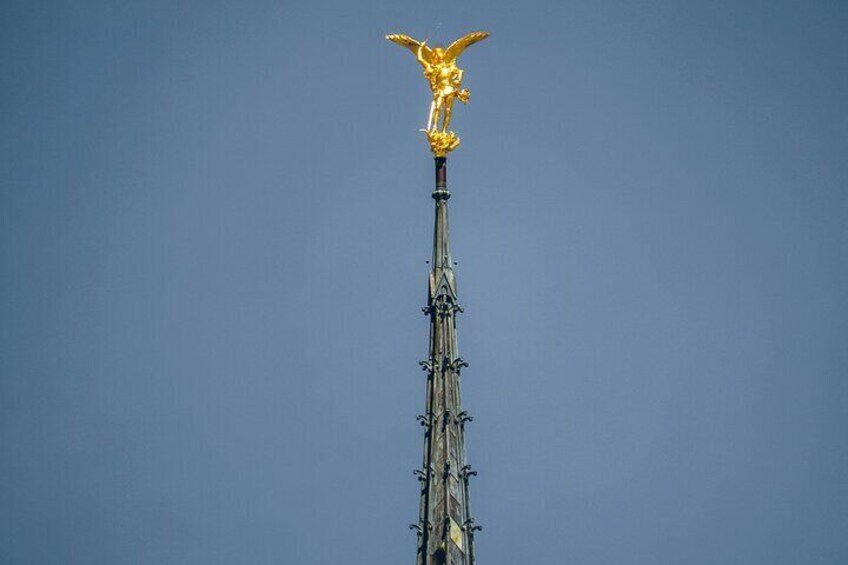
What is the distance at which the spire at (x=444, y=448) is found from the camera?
47.4 meters

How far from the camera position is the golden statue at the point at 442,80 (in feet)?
178

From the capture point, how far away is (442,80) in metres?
54.4

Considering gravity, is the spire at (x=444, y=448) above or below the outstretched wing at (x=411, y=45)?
below

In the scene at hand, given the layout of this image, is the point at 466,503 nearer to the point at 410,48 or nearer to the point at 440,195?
the point at 440,195

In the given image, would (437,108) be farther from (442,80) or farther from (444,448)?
(444,448)

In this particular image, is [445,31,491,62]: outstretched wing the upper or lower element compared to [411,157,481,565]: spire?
upper

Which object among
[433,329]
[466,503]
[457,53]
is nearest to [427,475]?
[466,503]

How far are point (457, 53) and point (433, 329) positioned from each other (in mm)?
10521

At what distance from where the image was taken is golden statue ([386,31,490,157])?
5412 cm

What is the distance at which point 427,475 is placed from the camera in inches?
1907

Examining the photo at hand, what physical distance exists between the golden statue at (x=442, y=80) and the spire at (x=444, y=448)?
481 centimetres

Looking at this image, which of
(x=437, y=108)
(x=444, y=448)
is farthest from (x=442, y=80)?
(x=444, y=448)

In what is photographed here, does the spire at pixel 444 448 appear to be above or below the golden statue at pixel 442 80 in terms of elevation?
below

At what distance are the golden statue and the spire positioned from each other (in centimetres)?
481
